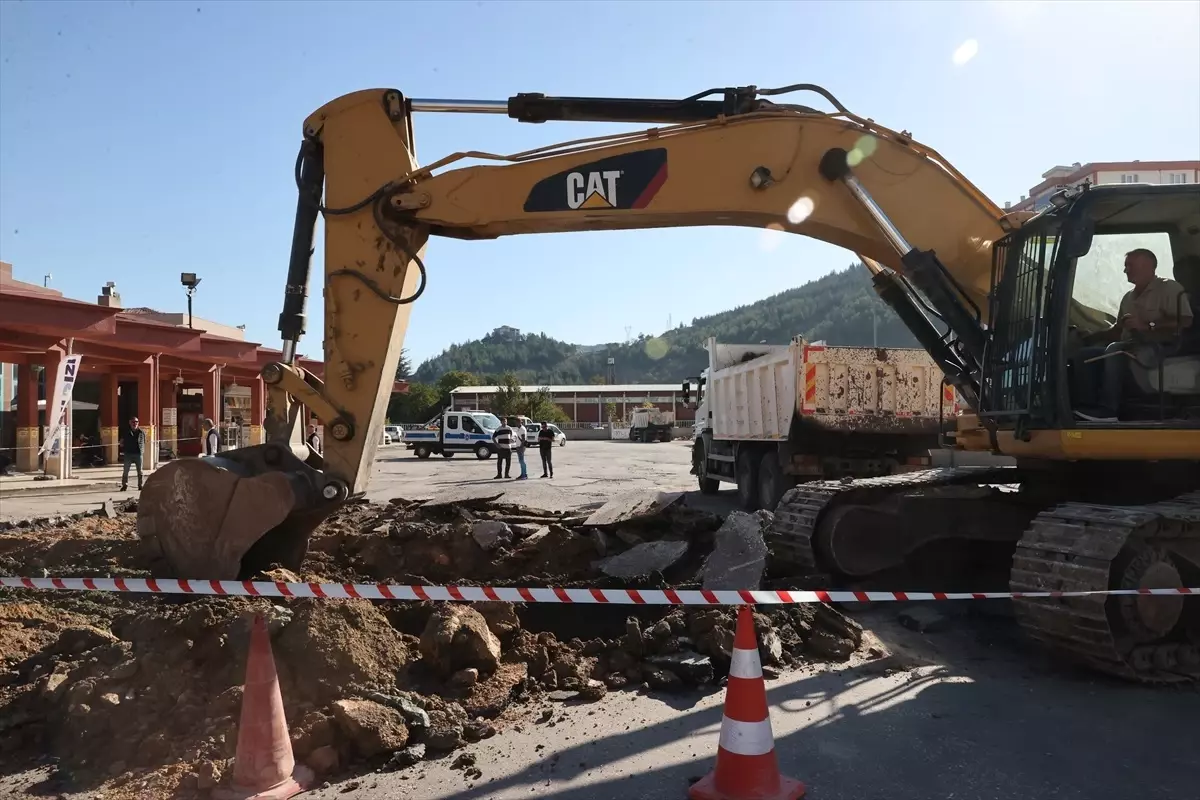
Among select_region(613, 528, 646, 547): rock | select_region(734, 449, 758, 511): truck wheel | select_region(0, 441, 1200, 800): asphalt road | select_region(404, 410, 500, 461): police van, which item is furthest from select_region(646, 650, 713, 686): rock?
select_region(404, 410, 500, 461): police van

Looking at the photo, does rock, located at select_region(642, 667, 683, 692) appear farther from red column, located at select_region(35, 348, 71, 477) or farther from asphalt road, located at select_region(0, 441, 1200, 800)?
red column, located at select_region(35, 348, 71, 477)

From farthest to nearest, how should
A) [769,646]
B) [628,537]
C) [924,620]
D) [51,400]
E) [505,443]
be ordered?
[505,443] → [51,400] → [628,537] → [924,620] → [769,646]

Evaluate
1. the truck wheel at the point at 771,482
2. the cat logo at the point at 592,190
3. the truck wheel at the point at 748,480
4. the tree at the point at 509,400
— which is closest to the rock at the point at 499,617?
the cat logo at the point at 592,190

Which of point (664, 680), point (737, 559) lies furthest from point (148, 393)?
point (664, 680)

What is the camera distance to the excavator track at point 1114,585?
5059 millimetres

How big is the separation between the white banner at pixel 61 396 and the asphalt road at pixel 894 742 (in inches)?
781

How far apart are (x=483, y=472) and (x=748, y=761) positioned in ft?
74.6

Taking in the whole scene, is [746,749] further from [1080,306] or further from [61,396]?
[61,396]

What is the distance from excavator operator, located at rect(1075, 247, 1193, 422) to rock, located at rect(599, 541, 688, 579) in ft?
11.6

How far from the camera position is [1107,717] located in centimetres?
473

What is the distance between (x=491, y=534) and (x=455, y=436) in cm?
2724

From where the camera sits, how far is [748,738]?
11.9 ft

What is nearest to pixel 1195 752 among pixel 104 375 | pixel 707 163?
pixel 707 163

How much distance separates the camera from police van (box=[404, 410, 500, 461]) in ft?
116
